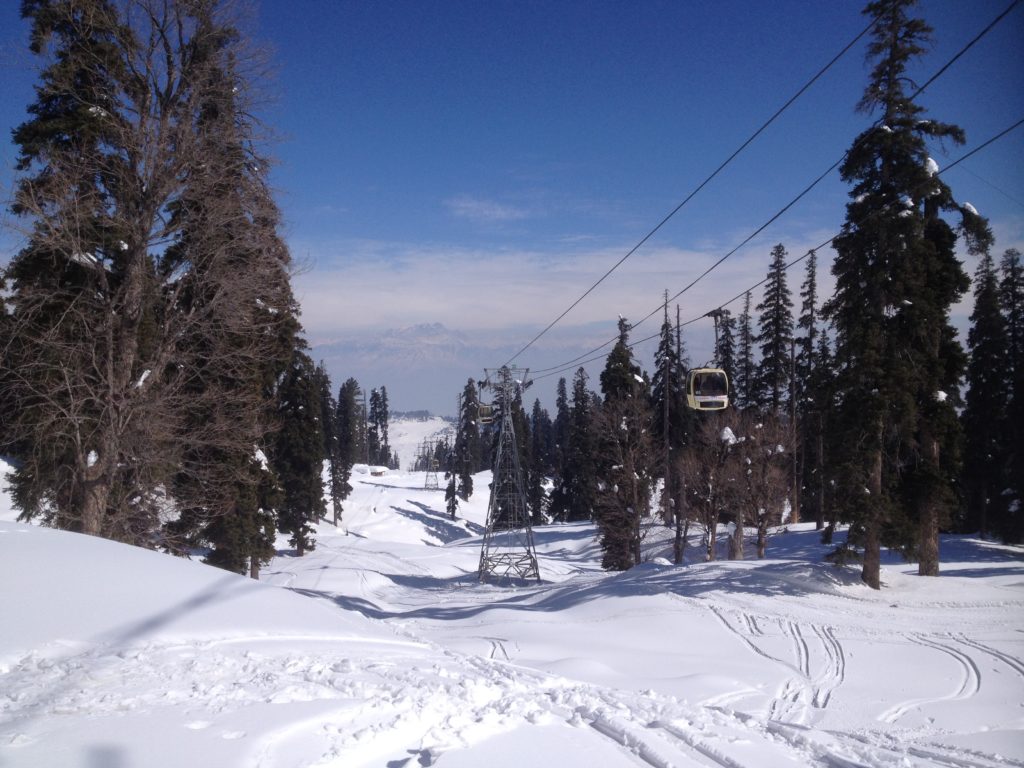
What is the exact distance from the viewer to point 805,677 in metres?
11.8

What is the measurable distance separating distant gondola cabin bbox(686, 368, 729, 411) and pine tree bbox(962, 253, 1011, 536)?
68.0 feet

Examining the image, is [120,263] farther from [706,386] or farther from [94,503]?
[706,386]

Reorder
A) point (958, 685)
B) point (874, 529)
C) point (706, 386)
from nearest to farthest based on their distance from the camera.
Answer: point (958, 685)
point (706, 386)
point (874, 529)

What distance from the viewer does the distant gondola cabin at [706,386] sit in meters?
15.3

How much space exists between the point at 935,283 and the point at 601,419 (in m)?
16.0

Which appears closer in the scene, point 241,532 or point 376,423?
point 241,532

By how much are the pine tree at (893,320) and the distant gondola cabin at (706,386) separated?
522 centimetres

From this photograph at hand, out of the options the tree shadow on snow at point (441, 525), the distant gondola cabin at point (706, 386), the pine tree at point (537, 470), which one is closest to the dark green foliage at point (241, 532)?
the distant gondola cabin at point (706, 386)

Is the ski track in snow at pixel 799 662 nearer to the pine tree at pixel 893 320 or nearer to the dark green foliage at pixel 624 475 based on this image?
the pine tree at pixel 893 320

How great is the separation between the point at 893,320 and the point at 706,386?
6.87 m

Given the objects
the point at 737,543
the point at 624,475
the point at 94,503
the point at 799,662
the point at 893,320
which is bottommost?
the point at 737,543

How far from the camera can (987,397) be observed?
30.4 meters

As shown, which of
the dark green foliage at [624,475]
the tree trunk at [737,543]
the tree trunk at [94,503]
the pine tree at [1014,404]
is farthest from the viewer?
the tree trunk at [737,543]

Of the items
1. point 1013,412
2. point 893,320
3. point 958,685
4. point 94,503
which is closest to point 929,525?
point 893,320
